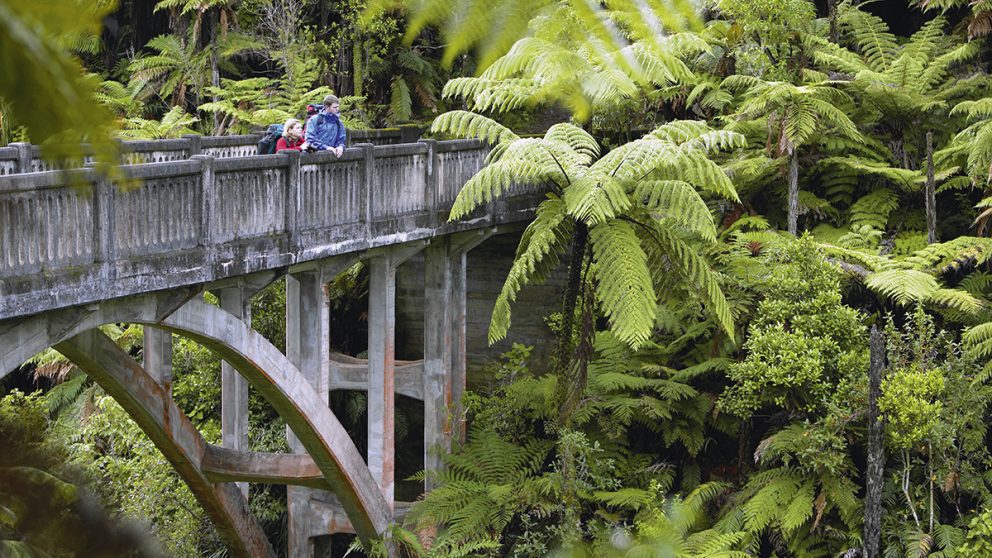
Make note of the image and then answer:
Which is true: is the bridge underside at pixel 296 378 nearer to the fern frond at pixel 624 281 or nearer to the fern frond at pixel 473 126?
the fern frond at pixel 473 126

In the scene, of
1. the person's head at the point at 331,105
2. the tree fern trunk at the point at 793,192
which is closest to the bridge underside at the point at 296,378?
the person's head at the point at 331,105

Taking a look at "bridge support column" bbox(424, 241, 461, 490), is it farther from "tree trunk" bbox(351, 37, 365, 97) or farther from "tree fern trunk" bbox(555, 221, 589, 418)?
"tree trunk" bbox(351, 37, 365, 97)

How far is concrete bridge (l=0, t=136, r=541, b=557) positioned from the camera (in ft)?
23.2

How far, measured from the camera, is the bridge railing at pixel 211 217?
6754 millimetres

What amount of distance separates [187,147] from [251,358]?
3050mm

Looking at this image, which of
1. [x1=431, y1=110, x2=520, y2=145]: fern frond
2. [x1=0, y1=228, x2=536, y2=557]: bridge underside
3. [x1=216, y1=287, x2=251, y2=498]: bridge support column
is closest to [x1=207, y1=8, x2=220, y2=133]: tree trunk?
[x1=0, y1=228, x2=536, y2=557]: bridge underside

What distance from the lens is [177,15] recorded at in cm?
1911

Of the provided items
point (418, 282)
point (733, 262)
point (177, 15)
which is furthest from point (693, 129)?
point (177, 15)

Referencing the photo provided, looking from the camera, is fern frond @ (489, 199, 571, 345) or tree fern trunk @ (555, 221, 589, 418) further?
tree fern trunk @ (555, 221, 589, 418)

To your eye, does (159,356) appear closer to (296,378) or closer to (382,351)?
(296,378)

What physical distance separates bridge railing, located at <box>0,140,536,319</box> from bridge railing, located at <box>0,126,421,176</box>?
440mm

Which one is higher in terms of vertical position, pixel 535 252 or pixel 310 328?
pixel 535 252

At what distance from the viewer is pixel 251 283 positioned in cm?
903

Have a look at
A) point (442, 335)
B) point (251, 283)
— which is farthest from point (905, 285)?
point (251, 283)
